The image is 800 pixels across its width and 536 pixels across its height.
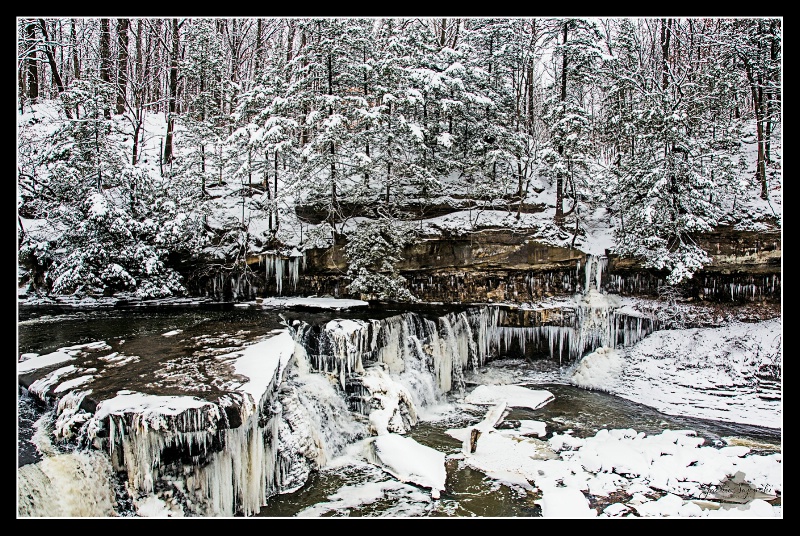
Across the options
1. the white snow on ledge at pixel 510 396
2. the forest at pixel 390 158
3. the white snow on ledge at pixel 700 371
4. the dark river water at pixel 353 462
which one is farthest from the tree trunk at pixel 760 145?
the white snow on ledge at pixel 510 396

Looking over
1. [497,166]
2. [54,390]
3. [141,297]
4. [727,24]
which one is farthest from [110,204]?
[727,24]

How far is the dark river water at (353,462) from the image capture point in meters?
6.66

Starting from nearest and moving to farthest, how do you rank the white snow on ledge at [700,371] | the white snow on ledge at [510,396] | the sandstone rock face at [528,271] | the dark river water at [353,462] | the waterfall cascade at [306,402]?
the waterfall cascade at [306,402] → the dark river water at [353,462] → the white snow on ledge at [700,371] → the white snow on ledge at [510,396] → the sandstone rock face at [528,271]

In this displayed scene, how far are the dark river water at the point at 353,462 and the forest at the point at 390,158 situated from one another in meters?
2.55

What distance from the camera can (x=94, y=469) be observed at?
5.55 m

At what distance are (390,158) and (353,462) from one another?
10942mm

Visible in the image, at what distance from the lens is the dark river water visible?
6.66 metres

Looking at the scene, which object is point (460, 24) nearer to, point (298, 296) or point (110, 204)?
point (298, 296)

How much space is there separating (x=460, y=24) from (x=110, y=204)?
656 inches

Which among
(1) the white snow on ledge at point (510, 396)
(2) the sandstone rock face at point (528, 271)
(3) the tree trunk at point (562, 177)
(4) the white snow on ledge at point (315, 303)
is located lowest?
(1) the white snow on ledge at point (510, 396)

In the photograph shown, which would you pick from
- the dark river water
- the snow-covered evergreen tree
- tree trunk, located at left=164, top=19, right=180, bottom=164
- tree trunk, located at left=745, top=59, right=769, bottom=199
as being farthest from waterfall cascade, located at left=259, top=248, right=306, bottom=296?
tree trunk, located at left=745, top=59, right=769, bottom=199

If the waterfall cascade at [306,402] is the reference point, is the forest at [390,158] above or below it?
above

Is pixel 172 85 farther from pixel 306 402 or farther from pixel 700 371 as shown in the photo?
pixel 700 371

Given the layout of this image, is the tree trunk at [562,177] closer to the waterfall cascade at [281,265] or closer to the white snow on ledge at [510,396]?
the white snow on ledge at [510,396]
